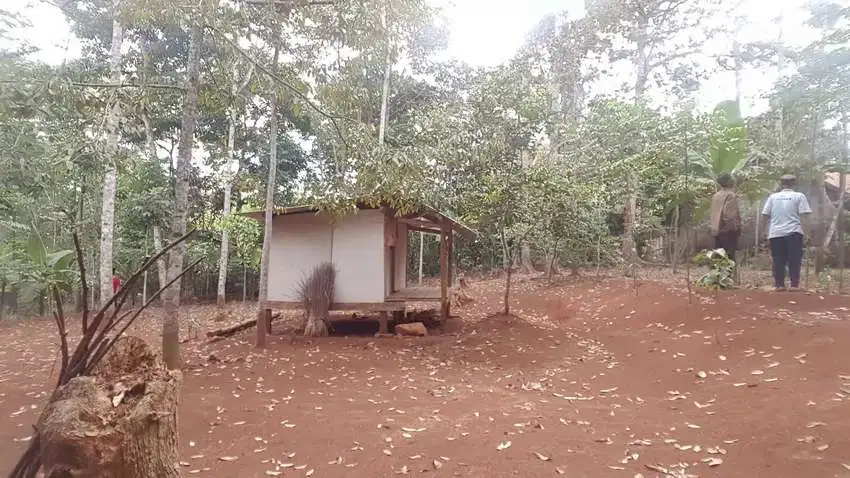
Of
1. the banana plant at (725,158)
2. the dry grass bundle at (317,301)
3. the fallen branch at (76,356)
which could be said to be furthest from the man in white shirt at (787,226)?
the fallen branch at (76,356)

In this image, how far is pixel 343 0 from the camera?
5.71 meters

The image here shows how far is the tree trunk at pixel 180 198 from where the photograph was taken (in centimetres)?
578

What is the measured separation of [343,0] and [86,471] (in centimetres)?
546

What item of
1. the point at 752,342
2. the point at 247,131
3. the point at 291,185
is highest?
the point at 247,131

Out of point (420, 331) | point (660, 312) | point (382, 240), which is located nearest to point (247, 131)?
point (382, 240)

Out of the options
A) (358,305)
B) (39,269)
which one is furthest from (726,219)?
(39,269)

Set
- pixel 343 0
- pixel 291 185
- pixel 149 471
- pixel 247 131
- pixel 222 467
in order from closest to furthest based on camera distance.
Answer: pixel 149 471 < pixel 222 467 < pixel 343 0 < pixel 247 131 < pixel 291 185

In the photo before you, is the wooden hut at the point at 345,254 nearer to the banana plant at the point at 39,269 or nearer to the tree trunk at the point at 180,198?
the tree trunk at the point at 180,198

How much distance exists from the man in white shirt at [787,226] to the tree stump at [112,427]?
25.5 ft

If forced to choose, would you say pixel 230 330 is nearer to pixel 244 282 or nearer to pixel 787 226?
pixel 244 282

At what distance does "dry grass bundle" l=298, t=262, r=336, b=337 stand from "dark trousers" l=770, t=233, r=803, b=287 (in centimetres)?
715

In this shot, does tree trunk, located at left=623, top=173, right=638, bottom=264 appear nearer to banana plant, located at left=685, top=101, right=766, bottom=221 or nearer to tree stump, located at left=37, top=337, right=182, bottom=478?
banana plant, located at left=685, top=101, right=766, bottom=221

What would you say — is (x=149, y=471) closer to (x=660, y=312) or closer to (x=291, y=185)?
(x=660, y=312)

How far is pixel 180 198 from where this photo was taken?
5980 millimetres
